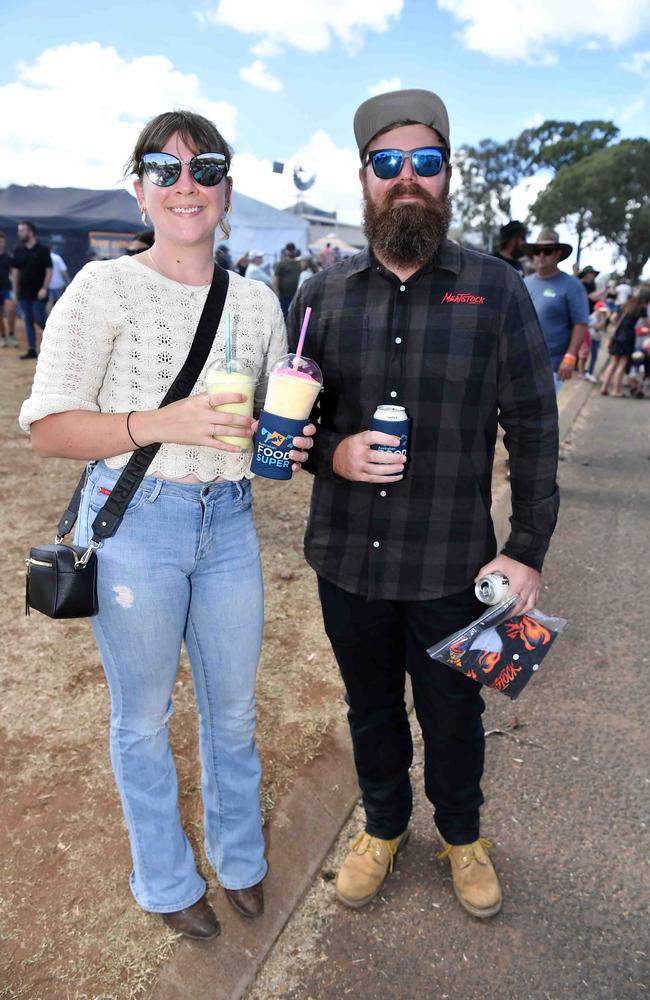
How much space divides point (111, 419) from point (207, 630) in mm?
648

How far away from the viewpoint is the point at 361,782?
97.2 inches

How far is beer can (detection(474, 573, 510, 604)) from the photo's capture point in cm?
203

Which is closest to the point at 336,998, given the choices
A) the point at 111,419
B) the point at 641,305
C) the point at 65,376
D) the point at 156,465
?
the point at 156,465

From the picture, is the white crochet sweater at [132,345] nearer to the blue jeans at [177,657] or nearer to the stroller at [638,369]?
the blue jeans at [177,657]

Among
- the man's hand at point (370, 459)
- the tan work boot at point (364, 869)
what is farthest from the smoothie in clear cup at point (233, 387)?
the tan work boot at point (364, 869)

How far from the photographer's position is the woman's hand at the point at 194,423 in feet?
5.47

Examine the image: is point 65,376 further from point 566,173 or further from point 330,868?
point 566,173

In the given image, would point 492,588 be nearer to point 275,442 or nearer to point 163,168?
point 275,442

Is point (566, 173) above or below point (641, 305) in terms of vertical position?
above

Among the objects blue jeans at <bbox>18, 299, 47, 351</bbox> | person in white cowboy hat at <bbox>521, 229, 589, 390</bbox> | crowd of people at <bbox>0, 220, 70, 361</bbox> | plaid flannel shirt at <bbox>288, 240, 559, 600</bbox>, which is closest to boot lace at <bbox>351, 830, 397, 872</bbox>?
plaid flannel shirt at <bbox>288, 240, 559, 600</bbox>

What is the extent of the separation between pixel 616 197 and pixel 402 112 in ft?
161

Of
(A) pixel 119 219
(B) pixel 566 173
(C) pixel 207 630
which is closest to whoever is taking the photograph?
(C) pixel 207 630

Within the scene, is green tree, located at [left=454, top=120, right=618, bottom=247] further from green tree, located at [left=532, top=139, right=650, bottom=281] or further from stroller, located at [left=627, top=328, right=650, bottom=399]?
stroller, located at [left=627, top=328, right=650, bottom=399]

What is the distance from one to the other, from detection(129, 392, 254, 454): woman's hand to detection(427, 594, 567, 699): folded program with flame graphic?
87 cm
